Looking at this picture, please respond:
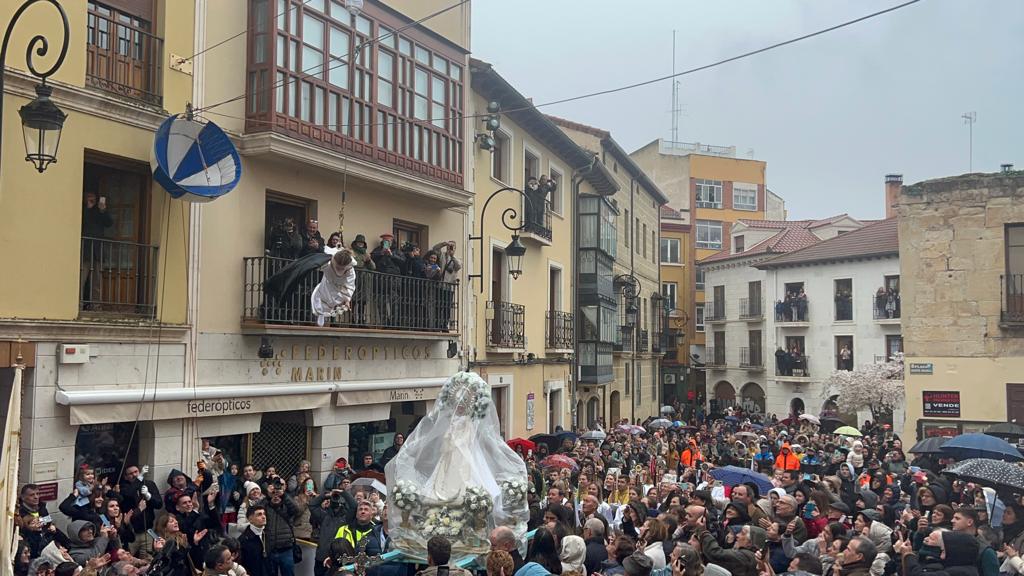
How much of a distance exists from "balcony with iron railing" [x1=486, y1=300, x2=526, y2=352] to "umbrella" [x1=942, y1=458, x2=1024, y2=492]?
35.9 feet

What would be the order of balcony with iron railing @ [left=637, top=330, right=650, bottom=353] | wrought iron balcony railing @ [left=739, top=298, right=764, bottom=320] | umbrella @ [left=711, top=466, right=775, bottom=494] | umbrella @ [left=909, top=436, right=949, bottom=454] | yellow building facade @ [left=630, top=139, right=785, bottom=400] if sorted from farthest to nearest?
yellow building facade @ [left=630, top=139, right=785, bottom=400]
wrought iron balcony railing @ [left=739, top=298, right=764, bottom=320]
balcony with iron railing @ [left=637, top=330, right=650, bottom=353]
umbrella @ [left=909, top=436, right=949, bottom=454]
umbrella @ [left=711, top=466, right=775, bottom=494]

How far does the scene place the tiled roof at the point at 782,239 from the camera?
4478 cm

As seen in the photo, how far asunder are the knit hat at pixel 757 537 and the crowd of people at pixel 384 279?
605cm

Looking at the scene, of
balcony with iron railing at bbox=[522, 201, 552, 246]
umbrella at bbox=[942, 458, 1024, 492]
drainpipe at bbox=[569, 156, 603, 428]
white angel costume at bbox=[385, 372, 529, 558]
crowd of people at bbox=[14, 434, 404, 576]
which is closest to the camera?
white angel costume at bbox=[385, 372, 529, 558]

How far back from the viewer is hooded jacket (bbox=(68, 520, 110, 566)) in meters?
8.62

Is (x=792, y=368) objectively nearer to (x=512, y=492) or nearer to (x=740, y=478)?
(x=740, y=478)

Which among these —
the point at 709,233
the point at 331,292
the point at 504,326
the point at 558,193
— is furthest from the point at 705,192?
the point at 331,292

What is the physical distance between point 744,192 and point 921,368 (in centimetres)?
3130

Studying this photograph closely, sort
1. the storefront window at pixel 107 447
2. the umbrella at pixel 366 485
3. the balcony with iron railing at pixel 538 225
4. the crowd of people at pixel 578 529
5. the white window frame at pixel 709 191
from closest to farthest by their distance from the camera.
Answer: the crowd of people at pixel 578 529, the umbrella at pixel 366 485, the storefront window at pixel 107 447, the balcony with iron railing at pixel 538 225, the white window frame at pixel 709 191

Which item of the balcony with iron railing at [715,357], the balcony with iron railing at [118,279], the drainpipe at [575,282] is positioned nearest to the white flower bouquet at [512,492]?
the balcony with iron railing at [118,279]

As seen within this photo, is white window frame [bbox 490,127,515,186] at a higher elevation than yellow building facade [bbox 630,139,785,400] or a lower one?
lower

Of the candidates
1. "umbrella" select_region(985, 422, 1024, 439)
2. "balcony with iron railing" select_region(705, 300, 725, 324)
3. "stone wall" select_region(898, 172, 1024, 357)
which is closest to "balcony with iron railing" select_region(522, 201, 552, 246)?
"stone wall" select_region(898, 172, 1024, 357)

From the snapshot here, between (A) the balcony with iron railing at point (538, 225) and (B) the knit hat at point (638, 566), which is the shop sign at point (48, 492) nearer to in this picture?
(B) the knit hat at point (638, 566)

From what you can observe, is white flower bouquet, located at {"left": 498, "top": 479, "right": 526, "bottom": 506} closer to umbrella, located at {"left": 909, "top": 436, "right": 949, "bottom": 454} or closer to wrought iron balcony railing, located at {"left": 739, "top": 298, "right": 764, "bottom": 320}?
umbrella, located at {"left": 909, "top": 436, "right": 949, "bottom": 454}
